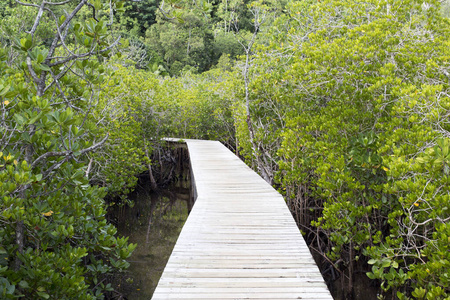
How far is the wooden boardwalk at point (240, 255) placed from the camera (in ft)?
6.44

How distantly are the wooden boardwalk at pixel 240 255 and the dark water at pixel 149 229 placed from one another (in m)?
1.64

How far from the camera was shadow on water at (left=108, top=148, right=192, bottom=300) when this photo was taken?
453 cm

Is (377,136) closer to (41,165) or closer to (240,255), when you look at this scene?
(240,255)

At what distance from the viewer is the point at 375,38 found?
12.4 ft

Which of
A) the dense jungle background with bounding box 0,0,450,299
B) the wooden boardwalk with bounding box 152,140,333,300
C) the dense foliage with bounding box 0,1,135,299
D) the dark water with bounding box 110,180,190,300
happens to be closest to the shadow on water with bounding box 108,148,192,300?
the dark water with bounding box 110,180,190,300

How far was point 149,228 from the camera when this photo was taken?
6730mm

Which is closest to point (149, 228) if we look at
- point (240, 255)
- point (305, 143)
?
point (305, 143)

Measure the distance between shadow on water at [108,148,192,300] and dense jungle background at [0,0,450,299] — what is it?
0.53 meters

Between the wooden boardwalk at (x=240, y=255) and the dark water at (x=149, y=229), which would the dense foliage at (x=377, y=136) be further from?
the dark water at (x=149, y=229)

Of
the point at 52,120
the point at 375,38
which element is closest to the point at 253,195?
the point at 375,38

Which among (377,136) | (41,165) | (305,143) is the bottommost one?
(305,143)

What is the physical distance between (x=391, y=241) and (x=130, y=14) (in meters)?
35.1

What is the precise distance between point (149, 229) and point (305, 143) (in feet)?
13.1

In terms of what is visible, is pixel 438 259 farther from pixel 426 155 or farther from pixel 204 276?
pixel 204 276
